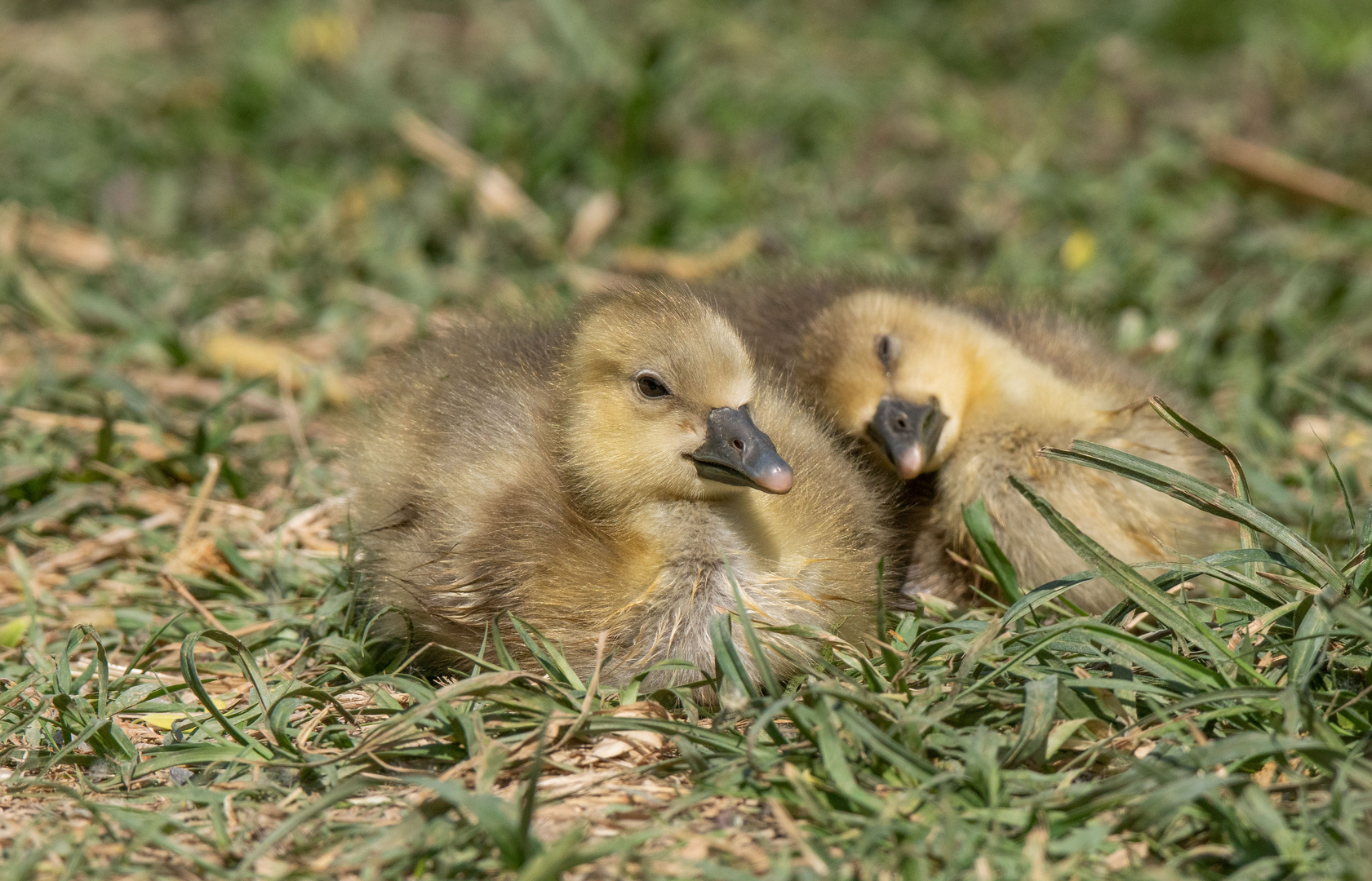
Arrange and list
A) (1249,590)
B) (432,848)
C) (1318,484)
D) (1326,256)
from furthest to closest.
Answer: (1326,256) → (1318,484) → (1249,590) → (432,848)

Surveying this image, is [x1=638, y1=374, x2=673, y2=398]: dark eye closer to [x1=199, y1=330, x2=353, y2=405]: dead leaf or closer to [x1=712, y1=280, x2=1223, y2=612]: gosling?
[x1=712, y1=280, x2=1223, y2=612]: gosling

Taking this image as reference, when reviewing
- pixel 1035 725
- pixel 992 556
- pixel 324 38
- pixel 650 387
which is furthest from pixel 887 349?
pixel 324 38

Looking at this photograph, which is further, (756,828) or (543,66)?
(543,66)

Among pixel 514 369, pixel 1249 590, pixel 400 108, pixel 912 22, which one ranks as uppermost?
pixel 912 22

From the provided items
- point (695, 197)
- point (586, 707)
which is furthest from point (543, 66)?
point (586, 707)

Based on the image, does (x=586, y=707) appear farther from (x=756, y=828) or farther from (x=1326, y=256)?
(x=1326, y=256)

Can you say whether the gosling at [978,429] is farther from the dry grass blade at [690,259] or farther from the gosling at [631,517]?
the dry grass blade at [690,259]

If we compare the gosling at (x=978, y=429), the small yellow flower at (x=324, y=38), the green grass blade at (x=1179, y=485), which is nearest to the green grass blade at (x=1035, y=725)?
the green grass blade at (x=1179, y=485)
